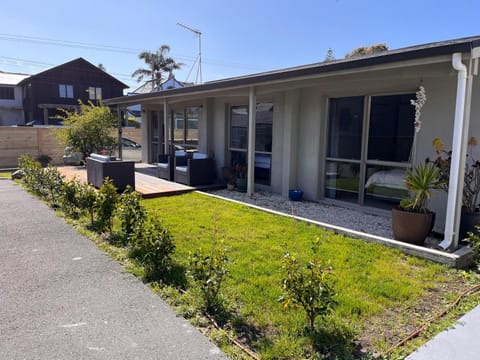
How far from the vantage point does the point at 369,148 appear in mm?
6180

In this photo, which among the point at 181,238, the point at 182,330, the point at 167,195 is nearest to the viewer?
the point at 182,330

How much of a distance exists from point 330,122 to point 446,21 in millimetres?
7688

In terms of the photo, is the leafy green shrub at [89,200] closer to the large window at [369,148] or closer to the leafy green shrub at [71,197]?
the leafy green shrub at [71,197]

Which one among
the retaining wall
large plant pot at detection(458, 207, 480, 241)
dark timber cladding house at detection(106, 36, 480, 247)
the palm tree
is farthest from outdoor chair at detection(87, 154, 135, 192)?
the palm tree

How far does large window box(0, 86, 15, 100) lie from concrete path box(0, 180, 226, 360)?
1448 inches

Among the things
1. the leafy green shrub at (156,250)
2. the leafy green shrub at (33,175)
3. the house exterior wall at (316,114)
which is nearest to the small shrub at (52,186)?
the leafy green shrub at (33,175)

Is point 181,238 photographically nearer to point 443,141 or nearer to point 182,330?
point 182,330

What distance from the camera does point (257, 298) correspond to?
3020 millimetres

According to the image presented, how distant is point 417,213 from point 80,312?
389 cm

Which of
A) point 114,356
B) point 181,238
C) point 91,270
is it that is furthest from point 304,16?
point 114,356

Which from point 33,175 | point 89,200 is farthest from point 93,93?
point 89,200

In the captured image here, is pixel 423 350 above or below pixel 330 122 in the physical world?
below

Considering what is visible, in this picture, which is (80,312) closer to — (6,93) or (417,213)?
(417,213)

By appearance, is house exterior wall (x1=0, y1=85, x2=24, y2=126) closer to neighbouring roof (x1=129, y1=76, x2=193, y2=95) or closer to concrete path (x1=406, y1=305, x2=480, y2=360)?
neighbouring roof (x1=129, y1=76, x2=193, y2=95)
